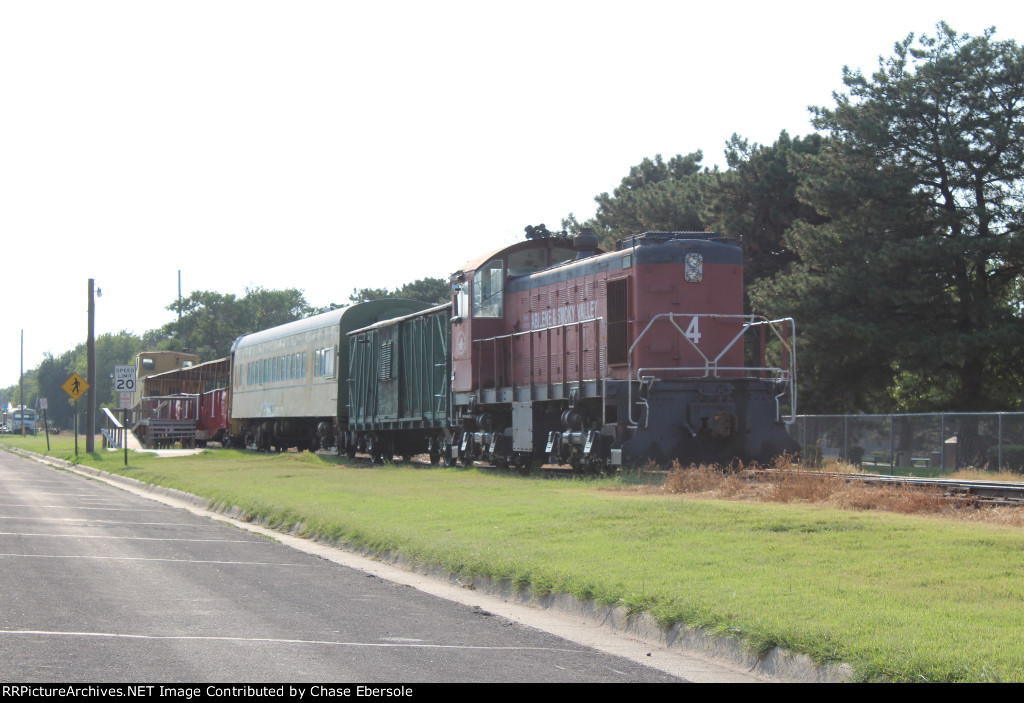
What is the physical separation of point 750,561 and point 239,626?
4.24m

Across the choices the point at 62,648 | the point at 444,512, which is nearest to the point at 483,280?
the point at 444,512

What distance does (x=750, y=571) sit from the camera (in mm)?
8664

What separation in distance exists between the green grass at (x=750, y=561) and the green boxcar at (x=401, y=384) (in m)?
9.54

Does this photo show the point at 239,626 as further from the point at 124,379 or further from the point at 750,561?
the point at 124,379

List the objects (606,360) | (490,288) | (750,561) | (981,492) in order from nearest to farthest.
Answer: (750,561) < (981,492) < (606,360) < (490,288)

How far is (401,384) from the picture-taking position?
28.6 meters

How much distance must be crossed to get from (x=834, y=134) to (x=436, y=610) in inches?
1221

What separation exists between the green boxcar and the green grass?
954 centimetres

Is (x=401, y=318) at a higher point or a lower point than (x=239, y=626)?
higher

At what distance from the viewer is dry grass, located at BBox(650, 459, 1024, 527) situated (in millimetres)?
12727

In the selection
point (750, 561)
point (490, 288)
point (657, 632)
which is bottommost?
point (657, 632)

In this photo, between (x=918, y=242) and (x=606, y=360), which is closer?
(x=606, y=360)

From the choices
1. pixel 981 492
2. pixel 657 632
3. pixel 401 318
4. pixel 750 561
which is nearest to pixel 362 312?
pixel 401 318

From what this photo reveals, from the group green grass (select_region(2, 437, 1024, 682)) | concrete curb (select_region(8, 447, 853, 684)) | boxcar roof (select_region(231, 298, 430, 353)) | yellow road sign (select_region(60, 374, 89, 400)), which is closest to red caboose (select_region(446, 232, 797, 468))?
green grass (select_region(2, 437, 1024, 682))
